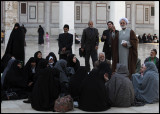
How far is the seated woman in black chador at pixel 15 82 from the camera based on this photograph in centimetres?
591

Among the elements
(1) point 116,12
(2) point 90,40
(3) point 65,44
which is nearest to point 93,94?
(3) point 65,44

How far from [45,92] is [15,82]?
1124 millimetres

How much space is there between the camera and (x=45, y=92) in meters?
5.02

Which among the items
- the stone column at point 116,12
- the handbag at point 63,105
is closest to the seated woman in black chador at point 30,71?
the handbag at point 63,105

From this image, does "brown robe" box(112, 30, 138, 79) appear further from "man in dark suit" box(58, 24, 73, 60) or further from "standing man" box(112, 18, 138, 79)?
"man in dark suit" box(58, 24, 73, 60)

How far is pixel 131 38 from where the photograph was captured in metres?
6.31

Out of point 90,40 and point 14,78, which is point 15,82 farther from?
point 90,40

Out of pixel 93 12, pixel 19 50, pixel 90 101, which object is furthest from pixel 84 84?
pixel 93 12

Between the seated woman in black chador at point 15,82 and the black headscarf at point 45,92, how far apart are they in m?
0.87

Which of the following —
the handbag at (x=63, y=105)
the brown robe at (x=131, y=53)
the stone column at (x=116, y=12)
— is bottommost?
the handbag at (x=63, y=105)

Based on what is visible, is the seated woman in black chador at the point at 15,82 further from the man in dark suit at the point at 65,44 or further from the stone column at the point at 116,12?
the stone column at the point at 116,12

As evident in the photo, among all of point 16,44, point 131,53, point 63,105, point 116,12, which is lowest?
point 63,105

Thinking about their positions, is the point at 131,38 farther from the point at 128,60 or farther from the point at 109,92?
the point at 109,92

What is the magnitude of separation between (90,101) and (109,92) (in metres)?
0.50
